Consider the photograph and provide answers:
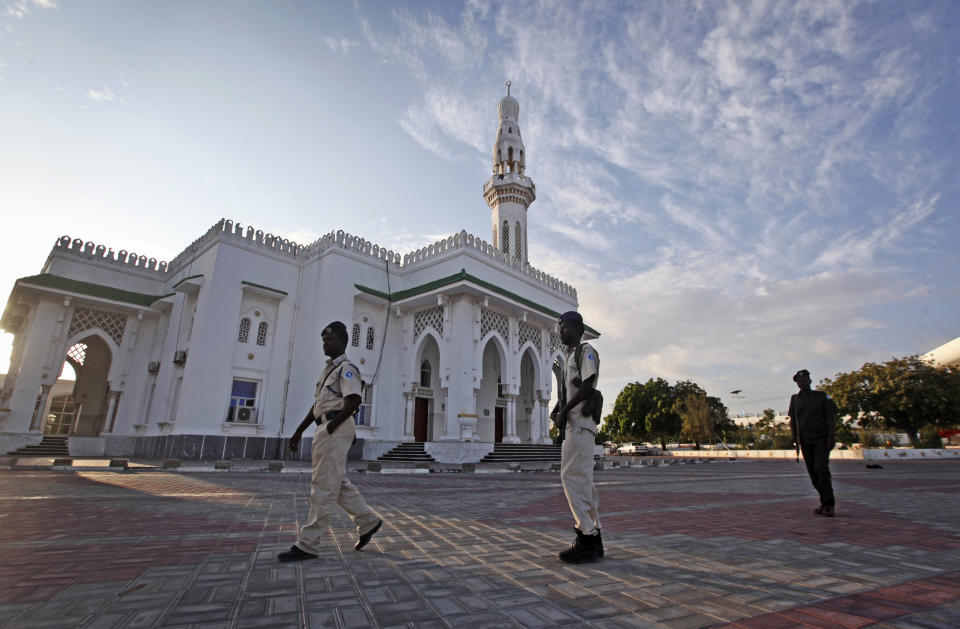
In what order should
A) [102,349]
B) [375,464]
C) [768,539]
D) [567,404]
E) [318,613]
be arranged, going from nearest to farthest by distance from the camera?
[318,613], [567,404], [768,539], [375,464], [102,349]

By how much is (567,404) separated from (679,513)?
9.36 ft

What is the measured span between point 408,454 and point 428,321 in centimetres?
536

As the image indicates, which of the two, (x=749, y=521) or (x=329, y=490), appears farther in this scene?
(x=749, y=521)

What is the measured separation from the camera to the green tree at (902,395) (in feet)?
80.1

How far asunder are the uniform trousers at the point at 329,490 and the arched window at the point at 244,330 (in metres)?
16.1

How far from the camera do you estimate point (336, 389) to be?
10.4 feet

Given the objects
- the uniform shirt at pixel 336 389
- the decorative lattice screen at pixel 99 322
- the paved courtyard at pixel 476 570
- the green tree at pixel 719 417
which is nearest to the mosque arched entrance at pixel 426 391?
the decorative lattice screen at pixel 99 322

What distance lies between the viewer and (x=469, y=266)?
19.6 meters

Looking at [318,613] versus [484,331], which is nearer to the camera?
[318,613]

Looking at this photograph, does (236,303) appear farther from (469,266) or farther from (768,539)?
(768,539)

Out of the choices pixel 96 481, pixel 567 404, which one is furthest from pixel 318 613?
pixel 96 481

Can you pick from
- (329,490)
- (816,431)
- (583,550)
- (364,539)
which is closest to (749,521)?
(816,431)

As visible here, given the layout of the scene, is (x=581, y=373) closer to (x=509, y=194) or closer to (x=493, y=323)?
(x=493, y=323)

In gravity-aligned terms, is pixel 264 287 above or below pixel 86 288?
above
